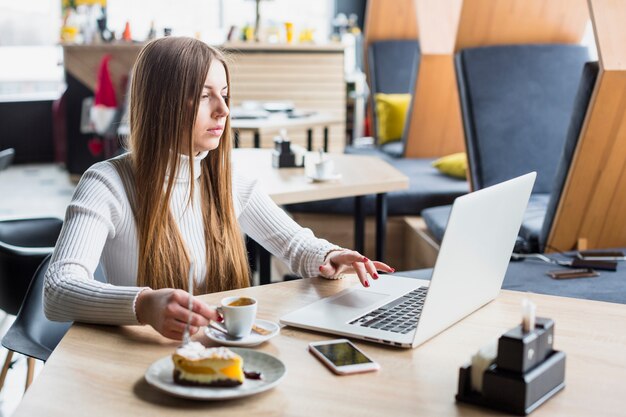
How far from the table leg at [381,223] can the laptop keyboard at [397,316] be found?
1762mm

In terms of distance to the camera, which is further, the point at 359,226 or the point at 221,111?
the point at 359,226

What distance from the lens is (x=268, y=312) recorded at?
1544 mm

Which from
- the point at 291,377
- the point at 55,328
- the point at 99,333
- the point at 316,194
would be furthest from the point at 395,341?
the point at 316,194

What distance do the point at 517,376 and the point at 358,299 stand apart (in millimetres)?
519

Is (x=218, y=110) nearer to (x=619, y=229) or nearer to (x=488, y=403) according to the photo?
(x=488, y=403)

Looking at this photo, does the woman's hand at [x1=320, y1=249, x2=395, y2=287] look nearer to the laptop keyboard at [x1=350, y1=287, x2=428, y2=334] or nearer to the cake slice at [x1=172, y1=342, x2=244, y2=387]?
the laptop keyboard at [x1=350, y1=287, x2=428, y2=334]

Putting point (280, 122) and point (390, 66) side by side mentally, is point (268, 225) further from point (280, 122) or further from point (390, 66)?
point (390, 66)

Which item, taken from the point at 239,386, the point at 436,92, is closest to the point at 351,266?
the point at 239,386

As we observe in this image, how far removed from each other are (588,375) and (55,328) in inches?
51.7

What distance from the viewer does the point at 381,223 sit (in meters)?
3.51

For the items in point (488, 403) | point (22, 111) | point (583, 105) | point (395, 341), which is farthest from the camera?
point (22, 111)

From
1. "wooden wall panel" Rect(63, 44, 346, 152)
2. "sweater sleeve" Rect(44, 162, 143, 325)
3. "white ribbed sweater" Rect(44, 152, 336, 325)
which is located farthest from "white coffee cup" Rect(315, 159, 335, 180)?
"wooden wall panel" Rect(63, 44, 346, 152)

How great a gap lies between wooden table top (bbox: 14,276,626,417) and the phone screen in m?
0.02

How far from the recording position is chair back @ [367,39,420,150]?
6.09m
